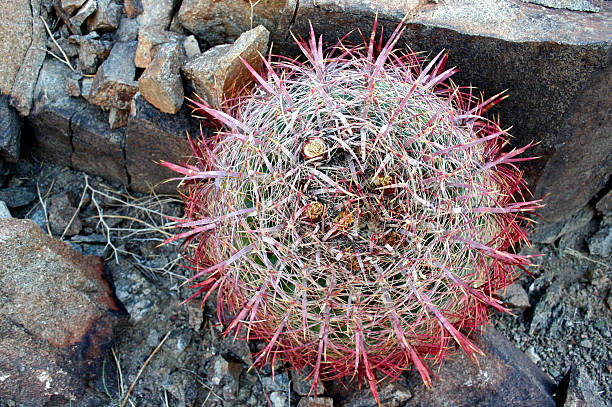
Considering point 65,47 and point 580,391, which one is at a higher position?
point 65,47

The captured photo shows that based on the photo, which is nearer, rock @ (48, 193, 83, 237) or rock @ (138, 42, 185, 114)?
rock @ (138, 42, 185, 114)

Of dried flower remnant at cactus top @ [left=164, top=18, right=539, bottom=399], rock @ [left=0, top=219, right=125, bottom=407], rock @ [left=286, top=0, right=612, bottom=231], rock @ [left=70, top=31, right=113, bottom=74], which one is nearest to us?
dried flower remnant at cactus top @ [left=164, top=18, right=539, bottom=399]

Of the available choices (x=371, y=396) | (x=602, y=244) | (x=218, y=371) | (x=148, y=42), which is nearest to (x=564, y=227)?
(x=602, y=244)

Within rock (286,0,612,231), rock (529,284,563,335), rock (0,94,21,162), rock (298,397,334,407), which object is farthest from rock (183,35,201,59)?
rock (529,284,563,335)

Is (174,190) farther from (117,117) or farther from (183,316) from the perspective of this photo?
(183,316)

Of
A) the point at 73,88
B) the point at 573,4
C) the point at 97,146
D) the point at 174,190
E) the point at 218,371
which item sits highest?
the point at 573,4

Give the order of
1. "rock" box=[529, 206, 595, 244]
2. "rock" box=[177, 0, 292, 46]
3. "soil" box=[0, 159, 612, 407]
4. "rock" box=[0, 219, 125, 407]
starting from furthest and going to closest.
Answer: "rock" box=[529, 206, 595, 244]
"rock" box=[177, 0, 292, 46]
"soil" box=[0, 159, 612, 407]
"rock" box=[0, 219, 125, 407]

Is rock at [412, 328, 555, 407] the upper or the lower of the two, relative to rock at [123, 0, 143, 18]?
lower

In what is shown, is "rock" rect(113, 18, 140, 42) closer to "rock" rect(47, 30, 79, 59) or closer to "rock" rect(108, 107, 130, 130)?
"rock" rect(47, 30, 79, 59)
